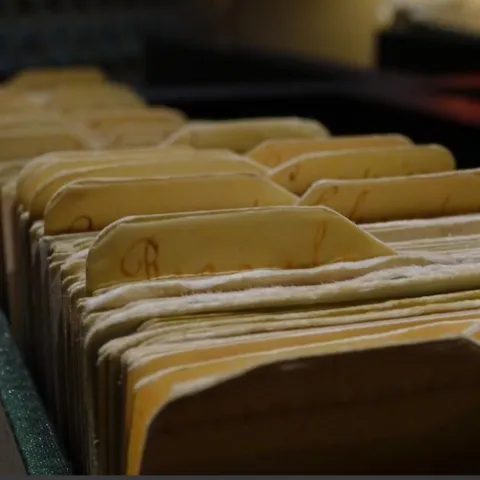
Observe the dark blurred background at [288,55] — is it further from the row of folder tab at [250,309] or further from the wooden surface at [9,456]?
the wooden surface at [9,456]

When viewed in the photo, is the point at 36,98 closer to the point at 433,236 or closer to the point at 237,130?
the point at 237,130

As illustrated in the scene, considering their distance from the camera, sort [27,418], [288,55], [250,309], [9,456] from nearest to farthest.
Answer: [250,309], [9,456], [27,418], [288,55]

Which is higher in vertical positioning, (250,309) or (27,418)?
(250,309)

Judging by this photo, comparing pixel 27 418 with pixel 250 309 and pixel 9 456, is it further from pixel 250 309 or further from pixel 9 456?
pixel 250 309

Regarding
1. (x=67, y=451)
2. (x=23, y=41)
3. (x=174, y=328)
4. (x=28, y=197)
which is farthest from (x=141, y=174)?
(x=23, y=41)

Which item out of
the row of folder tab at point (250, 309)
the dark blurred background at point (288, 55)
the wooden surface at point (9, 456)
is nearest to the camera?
the row of folder tab at point (250, 309)

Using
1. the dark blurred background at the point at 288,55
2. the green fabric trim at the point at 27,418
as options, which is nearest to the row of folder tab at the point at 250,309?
the green fabric trim at the point at 27,418

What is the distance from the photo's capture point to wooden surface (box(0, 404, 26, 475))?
1044 millimetres

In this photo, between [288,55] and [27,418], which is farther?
[288,55]

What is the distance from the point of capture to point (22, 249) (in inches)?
51.9

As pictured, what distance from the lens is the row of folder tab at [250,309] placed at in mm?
746

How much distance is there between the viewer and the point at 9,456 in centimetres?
107

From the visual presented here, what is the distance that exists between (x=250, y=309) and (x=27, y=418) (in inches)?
18.3

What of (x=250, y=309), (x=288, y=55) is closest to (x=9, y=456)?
(x=250, y=309)
